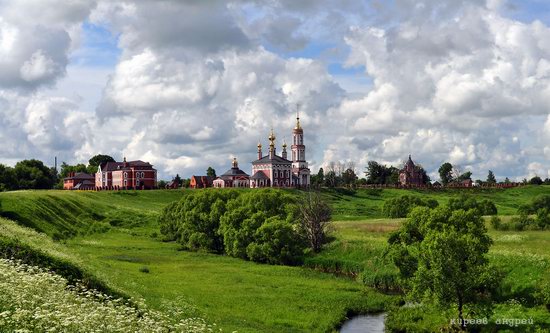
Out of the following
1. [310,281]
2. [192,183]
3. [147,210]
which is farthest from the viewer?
[192,183]

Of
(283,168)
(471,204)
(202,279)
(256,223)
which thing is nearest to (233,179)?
(283,168)

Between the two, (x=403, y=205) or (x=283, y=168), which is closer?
(x=403, y=205)

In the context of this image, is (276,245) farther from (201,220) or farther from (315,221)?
(201,220)

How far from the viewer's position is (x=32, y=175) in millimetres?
151250

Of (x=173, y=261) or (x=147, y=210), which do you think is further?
(x=147, y=210)

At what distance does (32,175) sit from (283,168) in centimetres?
6394

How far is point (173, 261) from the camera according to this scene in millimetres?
65312

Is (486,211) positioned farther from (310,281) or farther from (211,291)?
(211,291)

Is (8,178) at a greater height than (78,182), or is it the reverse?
(8,178)

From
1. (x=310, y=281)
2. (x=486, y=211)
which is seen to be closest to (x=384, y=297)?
(x=310, y=281)

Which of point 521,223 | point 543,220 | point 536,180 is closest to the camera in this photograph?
point 543,220

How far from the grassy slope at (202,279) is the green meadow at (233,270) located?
92 mm

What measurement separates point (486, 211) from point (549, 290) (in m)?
60.6

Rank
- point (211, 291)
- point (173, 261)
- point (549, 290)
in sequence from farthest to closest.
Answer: point (173, 261)
point (211, 291)
point (549, 290)
